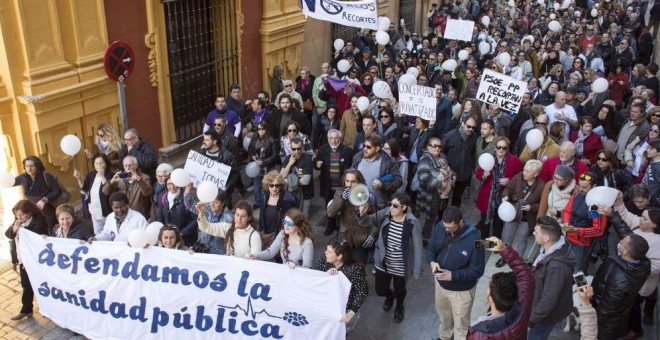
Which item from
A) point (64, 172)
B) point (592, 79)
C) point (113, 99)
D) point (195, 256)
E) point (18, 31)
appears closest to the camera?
point (195, 256)

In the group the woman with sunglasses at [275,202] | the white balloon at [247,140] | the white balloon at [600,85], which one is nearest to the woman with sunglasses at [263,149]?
the white balloon at [247,140]

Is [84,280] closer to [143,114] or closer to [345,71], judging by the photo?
[143,114]

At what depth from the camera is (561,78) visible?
11.4 meters

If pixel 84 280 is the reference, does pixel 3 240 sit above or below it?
below

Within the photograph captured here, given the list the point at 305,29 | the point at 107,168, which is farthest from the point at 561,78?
the point at 107,168

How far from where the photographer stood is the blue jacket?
5.05 metres

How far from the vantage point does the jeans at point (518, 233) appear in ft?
22.7

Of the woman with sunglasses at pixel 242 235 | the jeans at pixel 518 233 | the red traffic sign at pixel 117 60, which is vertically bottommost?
the jeans at pixel 518 233

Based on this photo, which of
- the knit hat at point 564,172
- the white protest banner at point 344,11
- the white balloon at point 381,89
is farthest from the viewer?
the white protest banner at point 344,11

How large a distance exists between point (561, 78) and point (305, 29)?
555 cm

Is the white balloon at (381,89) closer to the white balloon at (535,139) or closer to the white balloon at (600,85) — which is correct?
the white balloon at (535,139)

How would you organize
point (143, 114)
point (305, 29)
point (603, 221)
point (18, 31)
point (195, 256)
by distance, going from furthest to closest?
point (305, 29), point (143, 114), point (18, 31), point (603, 221), point (195, 256)

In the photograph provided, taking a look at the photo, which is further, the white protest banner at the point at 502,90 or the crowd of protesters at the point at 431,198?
the white protest banner at the point at 502,90

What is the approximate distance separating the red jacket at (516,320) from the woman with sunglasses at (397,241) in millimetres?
1123
